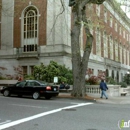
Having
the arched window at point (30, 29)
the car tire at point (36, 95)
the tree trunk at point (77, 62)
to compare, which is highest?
the arched window at point (30, 29)

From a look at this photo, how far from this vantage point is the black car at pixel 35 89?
17891mm

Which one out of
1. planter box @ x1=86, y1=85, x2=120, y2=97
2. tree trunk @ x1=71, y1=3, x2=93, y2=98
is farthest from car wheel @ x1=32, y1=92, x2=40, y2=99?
planter box @ x1=86, y1=85, x2=120, y2=97

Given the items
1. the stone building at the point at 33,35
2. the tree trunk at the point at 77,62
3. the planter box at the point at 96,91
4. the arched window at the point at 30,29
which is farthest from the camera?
the arched window at the point at 30,29

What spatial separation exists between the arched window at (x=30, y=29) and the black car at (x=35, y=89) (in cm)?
1126

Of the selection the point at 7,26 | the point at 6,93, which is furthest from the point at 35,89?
the point at 7,26

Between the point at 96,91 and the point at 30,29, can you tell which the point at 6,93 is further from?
the point at 30,29

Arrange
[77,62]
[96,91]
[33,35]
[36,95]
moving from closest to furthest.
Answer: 1. [36,95]
2. [77,62]
3. [96,91]
4. [33,35]

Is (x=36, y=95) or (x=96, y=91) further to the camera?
(x=96, y=91)

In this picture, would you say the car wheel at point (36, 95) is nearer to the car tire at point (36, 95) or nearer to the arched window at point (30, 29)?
the car tire at point (36, 95)

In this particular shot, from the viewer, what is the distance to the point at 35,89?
59.8 ft

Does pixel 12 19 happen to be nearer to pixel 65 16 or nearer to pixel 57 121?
pixel 65 16

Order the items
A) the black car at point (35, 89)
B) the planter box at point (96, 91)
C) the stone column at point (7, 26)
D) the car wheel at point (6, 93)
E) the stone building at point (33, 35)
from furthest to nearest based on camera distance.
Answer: the stone column at point (7, 26)
the stone building at point (33, 35)
the planter box at point (96, 91)
the car wheel at point (6, 93)
the black car at point (35, 89)

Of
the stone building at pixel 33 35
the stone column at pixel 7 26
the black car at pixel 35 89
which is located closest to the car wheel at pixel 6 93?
the black car at pixel 35 89

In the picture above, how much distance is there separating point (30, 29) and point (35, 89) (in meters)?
14.2
